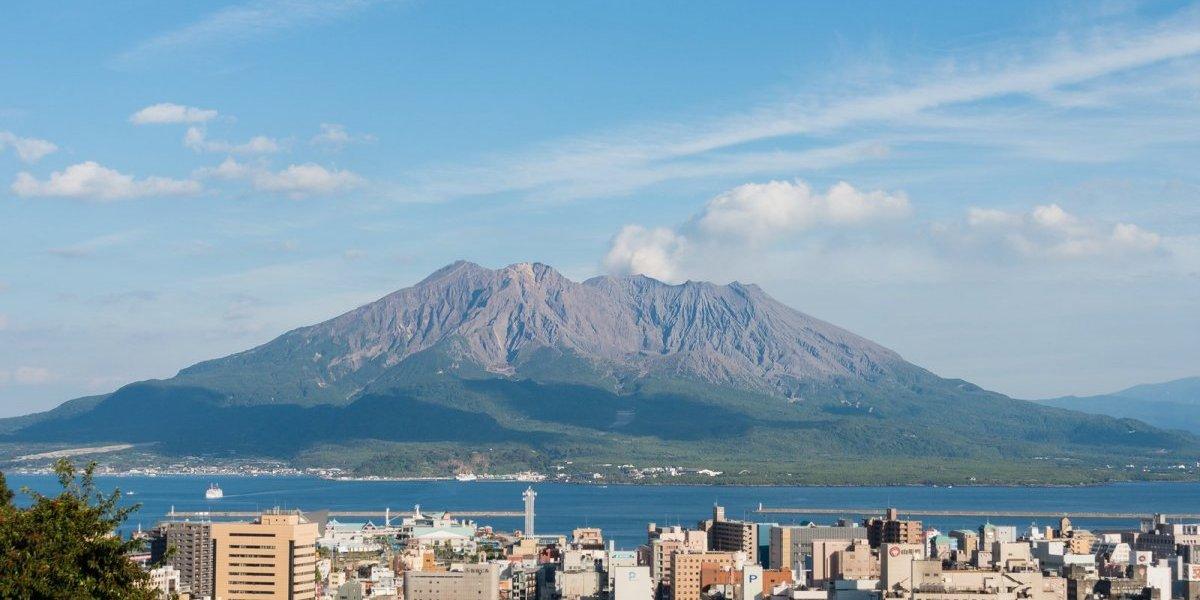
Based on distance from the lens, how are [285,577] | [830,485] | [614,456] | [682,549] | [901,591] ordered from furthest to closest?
[614,456], [830,485], [682,549], [285,577], [901,591]

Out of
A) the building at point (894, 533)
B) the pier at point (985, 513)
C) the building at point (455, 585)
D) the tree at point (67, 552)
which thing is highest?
the tree at point (67, 552)

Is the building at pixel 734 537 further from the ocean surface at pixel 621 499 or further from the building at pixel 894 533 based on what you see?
the ocean surface at pixel 621 499

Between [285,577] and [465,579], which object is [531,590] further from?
[285,577]

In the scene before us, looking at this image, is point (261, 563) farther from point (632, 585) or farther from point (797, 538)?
point (797, 538)

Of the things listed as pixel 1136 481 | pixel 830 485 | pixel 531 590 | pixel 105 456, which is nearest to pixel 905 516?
pixel 830 485

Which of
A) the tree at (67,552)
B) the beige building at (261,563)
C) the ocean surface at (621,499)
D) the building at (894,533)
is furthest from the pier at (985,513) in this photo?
the tree at (67,552)

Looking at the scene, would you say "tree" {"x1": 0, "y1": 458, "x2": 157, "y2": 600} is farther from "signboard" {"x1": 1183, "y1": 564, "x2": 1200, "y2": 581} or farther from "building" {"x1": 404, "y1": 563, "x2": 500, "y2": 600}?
"signboard" {"x1": 1183, "y1": 564, "x2": 1200, "y2": 581}

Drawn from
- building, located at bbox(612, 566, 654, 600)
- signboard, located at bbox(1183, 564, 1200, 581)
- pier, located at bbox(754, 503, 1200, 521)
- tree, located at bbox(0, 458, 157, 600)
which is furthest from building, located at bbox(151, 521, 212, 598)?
pier, located at bbox(754, 503, 1200, 521)
